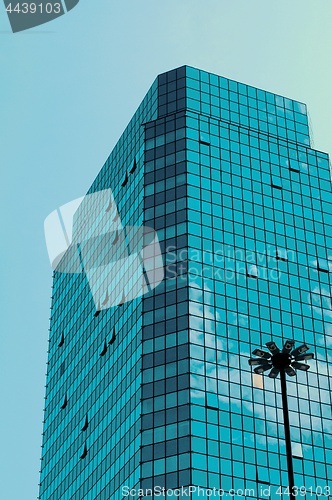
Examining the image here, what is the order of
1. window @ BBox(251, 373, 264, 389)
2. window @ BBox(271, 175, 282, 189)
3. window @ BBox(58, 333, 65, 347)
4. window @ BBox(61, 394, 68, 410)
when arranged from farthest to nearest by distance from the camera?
1. window @ BBox(58, 333, 65, 347)
2. window @ BBox(61, 394, 68, 410)
3. window @ BBox(271, 175, 282, 189)
4. window @ BBox(251, 373, 264, 389)

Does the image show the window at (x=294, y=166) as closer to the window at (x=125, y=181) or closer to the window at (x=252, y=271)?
the window at (x=252, y=271)

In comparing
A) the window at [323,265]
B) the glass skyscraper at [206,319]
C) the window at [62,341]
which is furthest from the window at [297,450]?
the window at [62,341]

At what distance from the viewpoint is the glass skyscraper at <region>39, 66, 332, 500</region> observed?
267 feet

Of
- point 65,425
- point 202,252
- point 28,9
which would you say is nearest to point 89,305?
point 65,425

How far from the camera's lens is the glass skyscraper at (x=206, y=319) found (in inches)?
3204

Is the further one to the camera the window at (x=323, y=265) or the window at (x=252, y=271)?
the window at (x=323, y=265)

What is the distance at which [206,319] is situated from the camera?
8656cm

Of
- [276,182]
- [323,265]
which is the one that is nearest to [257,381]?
[323,265]

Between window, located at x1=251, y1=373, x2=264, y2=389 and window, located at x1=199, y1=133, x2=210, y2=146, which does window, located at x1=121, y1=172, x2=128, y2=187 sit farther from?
window, located at x1=251, y1=373, x2=264, y2=389

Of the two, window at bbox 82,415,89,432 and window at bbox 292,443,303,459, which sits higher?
window at bbox 82,415,89,432

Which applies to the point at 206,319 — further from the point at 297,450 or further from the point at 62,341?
the point at 62,341

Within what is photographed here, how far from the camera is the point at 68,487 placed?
10162cm

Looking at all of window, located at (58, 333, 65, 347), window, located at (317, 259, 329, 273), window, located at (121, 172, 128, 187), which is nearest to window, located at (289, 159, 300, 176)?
window, located at (317, 259, 329, 273)

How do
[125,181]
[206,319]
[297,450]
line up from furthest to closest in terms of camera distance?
[125,181]
[206,319]
[297,450]
